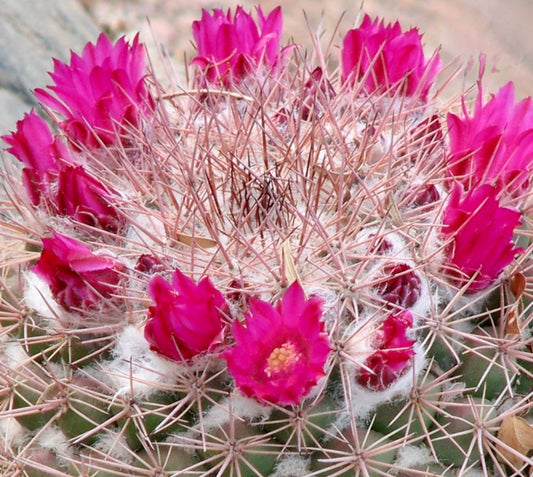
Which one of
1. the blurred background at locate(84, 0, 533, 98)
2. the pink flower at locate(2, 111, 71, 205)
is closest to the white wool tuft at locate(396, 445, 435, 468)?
the pink flower at locate(2, 111, 71, 205)

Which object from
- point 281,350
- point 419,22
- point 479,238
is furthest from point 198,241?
point 419,22

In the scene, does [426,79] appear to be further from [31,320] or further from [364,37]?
[31,320]

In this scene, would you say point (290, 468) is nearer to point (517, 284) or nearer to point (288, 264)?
point (288, 264)

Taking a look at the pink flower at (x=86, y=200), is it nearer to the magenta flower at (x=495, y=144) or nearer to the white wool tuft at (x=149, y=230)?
the white wool tuft at (x=149, y=230)

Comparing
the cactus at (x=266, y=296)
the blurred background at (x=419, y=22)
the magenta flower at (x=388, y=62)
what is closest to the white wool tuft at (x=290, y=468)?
the cactus at (x=266, y=296)

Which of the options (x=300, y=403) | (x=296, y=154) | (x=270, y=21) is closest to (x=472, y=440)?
(x=300, y=403)

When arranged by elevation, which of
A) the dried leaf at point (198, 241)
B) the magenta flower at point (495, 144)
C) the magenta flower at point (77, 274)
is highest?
the magenta flower at point (495, 144)
